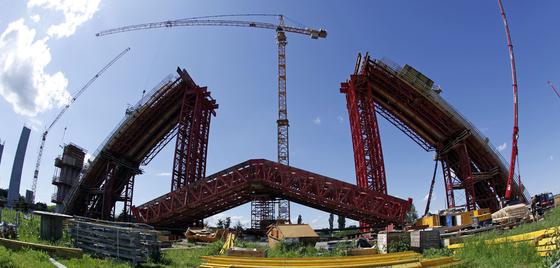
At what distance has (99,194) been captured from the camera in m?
49.6

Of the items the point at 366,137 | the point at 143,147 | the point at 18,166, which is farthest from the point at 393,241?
Result: the point at 18,166

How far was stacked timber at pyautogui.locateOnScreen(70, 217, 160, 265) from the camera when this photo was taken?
15.9 meters

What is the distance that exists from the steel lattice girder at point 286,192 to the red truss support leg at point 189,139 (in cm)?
686

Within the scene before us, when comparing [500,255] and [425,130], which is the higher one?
[425,130]

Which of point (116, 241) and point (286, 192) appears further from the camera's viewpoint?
point (286, 192)

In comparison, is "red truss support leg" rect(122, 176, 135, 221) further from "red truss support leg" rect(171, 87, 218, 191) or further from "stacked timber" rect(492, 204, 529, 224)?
"stacked timber" rect(492, 204, 529, 224)

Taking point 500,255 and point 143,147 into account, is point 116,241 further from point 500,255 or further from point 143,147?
point 143,147

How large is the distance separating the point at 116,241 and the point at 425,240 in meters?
13.5

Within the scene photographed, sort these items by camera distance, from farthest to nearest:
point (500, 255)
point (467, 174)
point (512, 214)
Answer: point (467, 174) < point (512, 214) < point (500, 255)

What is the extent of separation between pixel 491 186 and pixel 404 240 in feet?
106

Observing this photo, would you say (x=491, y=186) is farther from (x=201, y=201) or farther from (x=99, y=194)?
(x=99, y=194)

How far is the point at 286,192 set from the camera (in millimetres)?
40094

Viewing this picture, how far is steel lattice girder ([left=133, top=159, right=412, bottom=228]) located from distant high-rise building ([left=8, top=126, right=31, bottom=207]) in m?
22.1

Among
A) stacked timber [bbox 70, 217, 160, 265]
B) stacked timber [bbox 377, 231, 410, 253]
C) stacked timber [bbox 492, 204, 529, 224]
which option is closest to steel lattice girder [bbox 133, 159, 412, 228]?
stacked timber [bbox 492, 204, 529, 224]
